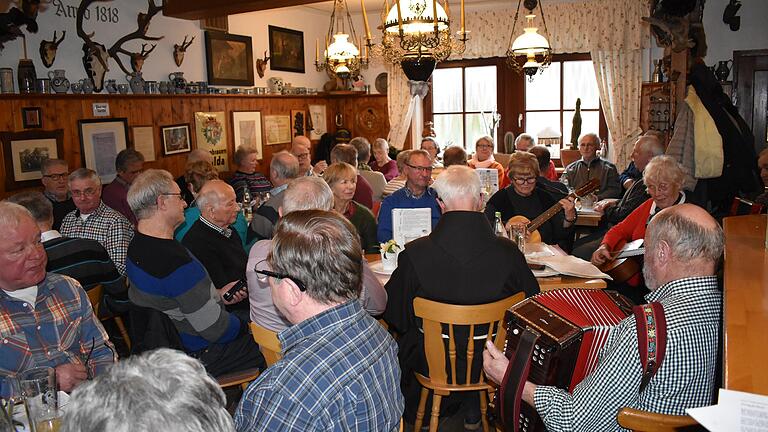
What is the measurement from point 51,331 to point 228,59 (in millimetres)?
6065

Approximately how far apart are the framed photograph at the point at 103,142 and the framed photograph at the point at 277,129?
242 centimetres

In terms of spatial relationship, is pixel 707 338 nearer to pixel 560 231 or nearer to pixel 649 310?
pixel 649 310

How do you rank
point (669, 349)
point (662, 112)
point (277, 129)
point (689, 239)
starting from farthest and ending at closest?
point (277, 129) < point (662, 112) < point (689, 239) < point (669, 349)

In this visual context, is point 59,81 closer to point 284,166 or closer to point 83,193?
point 83,193

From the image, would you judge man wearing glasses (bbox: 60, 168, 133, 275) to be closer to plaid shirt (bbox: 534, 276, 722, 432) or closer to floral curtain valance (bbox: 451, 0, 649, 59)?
plaid shirt (bbox: 534, 276, 722, 432)

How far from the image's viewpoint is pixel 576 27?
8.92 metres

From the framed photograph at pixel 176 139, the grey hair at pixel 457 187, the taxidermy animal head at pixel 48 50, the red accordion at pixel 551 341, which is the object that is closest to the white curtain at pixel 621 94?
the framed photograph at pixel 176 139

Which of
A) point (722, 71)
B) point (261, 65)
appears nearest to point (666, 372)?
point (722, 71)

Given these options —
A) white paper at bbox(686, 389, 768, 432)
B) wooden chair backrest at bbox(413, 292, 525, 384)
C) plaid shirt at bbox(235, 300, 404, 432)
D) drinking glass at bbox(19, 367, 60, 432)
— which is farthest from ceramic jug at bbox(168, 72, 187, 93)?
white paper at bbox(686, 389, 768, 432)

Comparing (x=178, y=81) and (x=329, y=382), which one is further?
(x=178, y=81)

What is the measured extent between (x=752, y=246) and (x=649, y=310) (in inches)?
33.3

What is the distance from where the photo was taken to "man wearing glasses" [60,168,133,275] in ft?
13.6

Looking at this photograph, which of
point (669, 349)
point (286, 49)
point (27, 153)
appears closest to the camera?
point (669, 349)

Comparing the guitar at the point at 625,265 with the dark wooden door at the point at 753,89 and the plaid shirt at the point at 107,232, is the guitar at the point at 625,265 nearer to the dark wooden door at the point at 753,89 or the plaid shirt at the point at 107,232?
the plaid shirt at the point at 107,232
